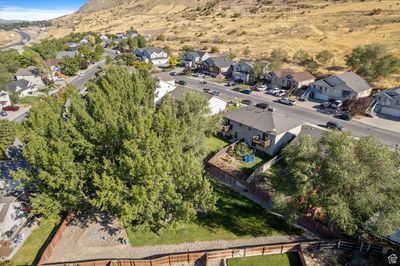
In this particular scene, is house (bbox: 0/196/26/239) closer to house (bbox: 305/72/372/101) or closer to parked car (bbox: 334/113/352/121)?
parked car (bbox: 334/113/352/121)

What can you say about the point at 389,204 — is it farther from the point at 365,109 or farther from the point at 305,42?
the point at 305,42

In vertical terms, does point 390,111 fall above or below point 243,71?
below

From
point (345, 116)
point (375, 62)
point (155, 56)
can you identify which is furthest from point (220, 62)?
point (345, 116)

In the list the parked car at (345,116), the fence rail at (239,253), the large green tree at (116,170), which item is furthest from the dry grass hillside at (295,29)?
the large green tree at (116,170)

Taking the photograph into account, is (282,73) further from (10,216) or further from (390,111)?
(10,216)

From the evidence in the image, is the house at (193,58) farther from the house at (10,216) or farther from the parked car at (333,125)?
the house at (10,216)

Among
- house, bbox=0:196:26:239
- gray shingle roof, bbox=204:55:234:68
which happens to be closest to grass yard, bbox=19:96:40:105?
gray shingle roof, bbox=204:55:234:68
